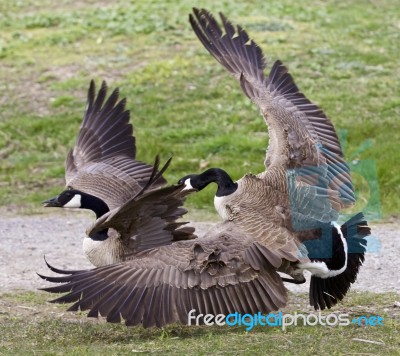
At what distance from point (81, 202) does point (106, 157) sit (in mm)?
1187

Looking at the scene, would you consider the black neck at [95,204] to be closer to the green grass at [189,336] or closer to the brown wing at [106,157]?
the brown wing at [106,157]

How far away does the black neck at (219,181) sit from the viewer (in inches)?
317

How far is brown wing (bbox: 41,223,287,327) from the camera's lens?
6.79 meters

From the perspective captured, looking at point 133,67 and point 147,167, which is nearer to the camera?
point 147,167

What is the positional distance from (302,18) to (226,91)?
3.69 m

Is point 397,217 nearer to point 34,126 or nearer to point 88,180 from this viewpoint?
point 88,180

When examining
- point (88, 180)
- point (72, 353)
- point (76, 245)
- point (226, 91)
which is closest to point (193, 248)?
point (72, 353)

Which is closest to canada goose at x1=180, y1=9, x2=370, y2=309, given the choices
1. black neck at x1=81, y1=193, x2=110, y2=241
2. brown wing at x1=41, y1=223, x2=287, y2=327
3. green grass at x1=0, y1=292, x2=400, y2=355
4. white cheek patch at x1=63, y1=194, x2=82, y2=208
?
brown wing at x1=41, y1=223, x2=287, y2=327

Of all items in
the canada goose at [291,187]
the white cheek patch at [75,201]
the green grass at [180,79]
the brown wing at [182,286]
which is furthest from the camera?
the green grass at [180,79]

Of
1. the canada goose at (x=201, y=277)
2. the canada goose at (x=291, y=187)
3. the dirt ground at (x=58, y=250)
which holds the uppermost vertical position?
the canada goose at (x=291, y=187)

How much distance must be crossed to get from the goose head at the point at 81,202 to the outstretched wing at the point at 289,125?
58.0 inches

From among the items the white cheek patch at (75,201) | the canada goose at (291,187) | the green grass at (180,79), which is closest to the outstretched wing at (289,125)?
the canada goose at (291,187)

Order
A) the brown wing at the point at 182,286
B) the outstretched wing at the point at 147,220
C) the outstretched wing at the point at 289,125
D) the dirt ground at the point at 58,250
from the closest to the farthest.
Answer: the brown wing at the point at 182,286, the outstretched wing at the point at 147,220, the outstretched wing at the point at 289,125, the dirt ground at the point at 58,250

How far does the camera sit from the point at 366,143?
1262 centimetres
